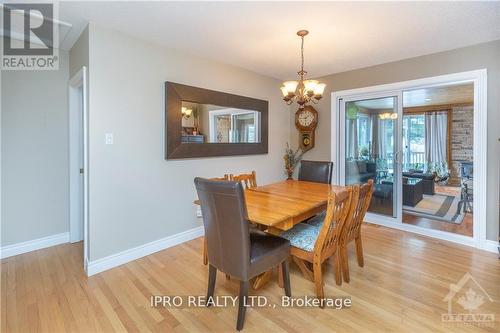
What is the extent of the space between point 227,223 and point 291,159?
10.4ft

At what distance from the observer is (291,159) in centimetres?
462

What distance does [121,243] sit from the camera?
8.80 ft

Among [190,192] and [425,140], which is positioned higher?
[425,140]

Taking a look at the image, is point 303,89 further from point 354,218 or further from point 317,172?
point 354,218

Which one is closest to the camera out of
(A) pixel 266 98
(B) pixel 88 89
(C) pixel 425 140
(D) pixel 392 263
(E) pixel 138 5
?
(E) pixel 138 5

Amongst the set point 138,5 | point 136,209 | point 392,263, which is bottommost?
point 392,263

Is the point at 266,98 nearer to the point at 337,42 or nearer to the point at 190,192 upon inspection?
the point at 337,42

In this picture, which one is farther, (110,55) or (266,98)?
(266,98)

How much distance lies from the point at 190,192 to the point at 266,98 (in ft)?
6.81

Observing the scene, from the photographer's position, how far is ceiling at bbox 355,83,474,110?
391cm

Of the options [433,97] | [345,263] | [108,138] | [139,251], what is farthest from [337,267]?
[433,97]

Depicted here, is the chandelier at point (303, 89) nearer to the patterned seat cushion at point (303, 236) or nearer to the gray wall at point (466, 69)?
the patterned seat cushion at point (303, 236)

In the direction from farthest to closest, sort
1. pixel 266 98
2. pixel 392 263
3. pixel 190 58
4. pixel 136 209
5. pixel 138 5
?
pixel 266 98
pixel 190 58
pixel 136 209
pixel 392 263
pixel 138 5

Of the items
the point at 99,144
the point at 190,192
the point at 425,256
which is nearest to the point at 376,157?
the point at 425,256
